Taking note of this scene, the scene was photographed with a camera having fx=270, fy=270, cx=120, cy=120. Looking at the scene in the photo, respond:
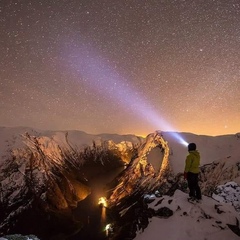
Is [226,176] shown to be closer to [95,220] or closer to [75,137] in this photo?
[95,220]

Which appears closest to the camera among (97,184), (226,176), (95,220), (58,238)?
(226,176)

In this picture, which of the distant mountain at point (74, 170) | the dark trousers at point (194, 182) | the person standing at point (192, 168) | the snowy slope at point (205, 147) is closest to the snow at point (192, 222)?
the dark trousers at point (194, 182)

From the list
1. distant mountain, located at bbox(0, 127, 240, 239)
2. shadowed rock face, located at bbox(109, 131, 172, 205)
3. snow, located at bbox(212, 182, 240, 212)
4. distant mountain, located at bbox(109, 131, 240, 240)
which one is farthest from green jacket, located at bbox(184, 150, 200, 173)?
shadowed rock face, located at bbox(109, 131, 172, 205)

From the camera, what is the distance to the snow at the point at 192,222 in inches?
368

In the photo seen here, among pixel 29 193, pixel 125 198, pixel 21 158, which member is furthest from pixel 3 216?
pixel 125 198

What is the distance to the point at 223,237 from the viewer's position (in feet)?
30.4

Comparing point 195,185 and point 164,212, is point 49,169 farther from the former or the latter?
point 195,185

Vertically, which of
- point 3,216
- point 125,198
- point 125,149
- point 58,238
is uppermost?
point 125,149

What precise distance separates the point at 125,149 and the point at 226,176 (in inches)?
2166

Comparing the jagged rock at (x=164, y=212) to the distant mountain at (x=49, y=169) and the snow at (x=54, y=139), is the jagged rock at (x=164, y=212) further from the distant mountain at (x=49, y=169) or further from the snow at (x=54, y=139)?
the snow at (x=54, y=139)

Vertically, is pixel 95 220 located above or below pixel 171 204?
below

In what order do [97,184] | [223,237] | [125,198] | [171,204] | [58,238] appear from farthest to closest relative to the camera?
[97,184] < [125,198] < [58,238] < [171,204] < [223,237]

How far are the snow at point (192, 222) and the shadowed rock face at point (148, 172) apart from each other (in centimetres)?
3613

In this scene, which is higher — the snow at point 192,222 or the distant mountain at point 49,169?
the snow at point 192,222
